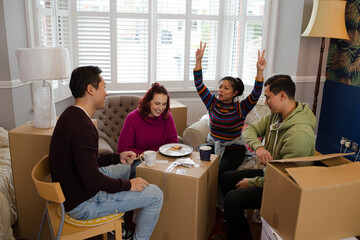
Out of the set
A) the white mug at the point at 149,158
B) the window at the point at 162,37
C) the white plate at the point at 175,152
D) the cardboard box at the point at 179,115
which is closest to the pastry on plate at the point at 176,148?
the white plate at the point at 175,152

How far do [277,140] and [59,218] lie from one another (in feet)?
4.44

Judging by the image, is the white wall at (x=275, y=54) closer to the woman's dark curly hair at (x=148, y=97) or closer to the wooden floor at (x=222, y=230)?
the woman's dark curly hair at (x=148, y=97)

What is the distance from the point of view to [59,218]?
1.73 m

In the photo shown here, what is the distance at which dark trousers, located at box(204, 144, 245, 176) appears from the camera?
2.60 m

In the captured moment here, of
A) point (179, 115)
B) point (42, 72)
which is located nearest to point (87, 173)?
point (42, 72)

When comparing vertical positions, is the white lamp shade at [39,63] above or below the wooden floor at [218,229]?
above

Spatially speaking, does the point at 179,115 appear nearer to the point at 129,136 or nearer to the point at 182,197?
the point at 129,136

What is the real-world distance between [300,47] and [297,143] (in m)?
2.24

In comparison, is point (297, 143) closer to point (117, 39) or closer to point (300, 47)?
point (300, 47)

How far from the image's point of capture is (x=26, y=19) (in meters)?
3.13

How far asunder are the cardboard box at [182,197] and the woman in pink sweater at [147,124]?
0.43 meters

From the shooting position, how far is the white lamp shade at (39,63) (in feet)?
6.66

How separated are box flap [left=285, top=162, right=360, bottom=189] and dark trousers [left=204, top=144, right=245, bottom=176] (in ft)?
3.81

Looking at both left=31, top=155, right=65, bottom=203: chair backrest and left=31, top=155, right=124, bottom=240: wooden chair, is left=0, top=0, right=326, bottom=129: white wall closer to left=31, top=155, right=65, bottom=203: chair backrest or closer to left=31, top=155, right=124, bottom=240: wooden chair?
left=31, top=155, right=124, bottom=240: wooden chair
